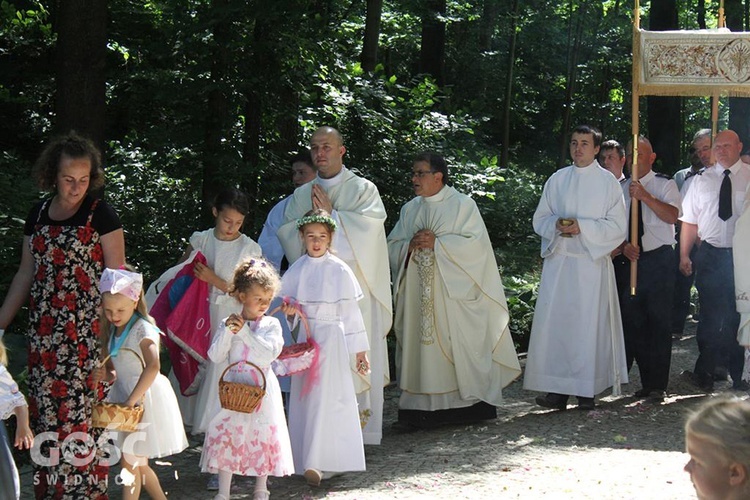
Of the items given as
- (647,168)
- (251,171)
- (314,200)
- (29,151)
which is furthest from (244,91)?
(29,151)

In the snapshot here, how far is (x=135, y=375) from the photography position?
5.86 m

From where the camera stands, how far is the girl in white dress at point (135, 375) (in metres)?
5.72

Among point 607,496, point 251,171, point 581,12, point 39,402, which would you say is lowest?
point 607,496

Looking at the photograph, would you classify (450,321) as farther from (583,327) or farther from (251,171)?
(251,171)

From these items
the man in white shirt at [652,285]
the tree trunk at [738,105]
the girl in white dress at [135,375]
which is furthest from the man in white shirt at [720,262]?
Result: the girl in white dress at [135,375]

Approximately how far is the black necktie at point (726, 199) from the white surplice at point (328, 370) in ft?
14.5

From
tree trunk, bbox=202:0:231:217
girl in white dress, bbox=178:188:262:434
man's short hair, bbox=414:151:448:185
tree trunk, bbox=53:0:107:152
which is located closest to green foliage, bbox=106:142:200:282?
tree trunk, bbox=202:0:231:217

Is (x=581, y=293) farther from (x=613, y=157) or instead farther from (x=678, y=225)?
(x=678, y=225)

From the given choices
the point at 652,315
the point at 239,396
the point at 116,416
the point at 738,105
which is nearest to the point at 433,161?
the point at 652,315

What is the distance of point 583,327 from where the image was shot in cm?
956

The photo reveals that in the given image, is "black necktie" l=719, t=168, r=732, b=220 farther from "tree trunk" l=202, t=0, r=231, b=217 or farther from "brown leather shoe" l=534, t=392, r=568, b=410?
"tree trunk" l=202, t=0, r=231, b=217

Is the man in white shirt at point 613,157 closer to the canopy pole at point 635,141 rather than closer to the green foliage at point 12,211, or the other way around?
the canopy pole at point 635,141

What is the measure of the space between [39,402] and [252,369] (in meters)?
1.18

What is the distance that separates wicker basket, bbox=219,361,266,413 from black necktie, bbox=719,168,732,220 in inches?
223
